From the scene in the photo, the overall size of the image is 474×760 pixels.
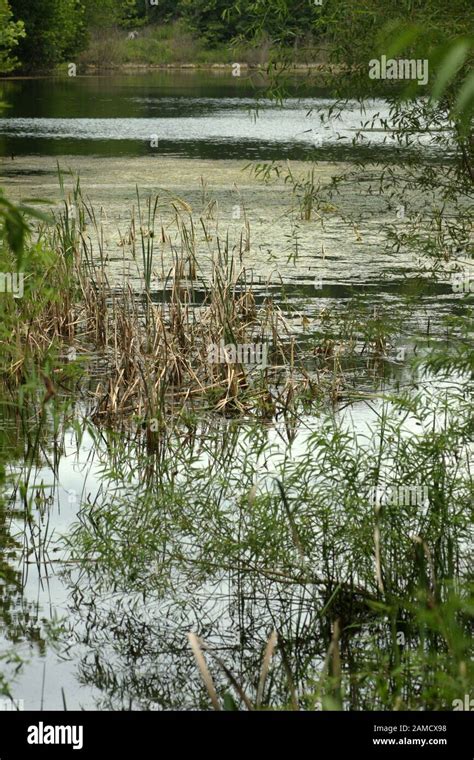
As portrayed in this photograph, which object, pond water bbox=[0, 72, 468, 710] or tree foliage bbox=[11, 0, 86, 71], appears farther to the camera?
tree foliage bbox=[11, 0, 86, 71]

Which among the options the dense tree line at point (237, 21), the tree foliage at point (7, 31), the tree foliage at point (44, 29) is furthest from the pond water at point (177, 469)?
the tree foliage at point (44, 29)

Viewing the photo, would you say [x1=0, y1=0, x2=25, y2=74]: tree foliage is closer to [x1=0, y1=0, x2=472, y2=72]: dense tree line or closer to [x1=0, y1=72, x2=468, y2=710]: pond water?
[x1=0, y1=0, x2=472, y2=72]: dense tree line

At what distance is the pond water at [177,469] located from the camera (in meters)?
3.34

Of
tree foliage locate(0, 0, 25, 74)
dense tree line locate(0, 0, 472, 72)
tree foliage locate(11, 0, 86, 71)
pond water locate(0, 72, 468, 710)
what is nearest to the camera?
pond water locate(0, 72, 468, 710)

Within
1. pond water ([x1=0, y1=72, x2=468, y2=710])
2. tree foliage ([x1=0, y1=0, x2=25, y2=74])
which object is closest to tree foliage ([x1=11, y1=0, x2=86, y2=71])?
tree foliage ([x1=0, y1=0, x2=25, y2=74])

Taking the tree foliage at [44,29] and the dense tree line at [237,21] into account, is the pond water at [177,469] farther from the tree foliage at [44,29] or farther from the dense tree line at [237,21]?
the tree foliage at [44,29]

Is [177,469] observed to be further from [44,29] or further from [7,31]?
[44,29]

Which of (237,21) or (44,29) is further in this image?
(237,21)

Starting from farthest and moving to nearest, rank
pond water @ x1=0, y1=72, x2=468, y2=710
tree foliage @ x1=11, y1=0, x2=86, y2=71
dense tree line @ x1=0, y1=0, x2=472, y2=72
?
tree foliage @ x1=11, y1=0, x2=86, y2=71 < dense tree line @ x1=0, y1=0, x2=472, y2=72 < pond water @ x1=0, y1=72, x2=468, y2=710

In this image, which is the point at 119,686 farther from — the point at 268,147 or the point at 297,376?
the point at 268,147

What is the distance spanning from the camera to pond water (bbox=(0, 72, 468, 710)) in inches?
131

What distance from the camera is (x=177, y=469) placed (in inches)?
190

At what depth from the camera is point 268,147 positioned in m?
17.3

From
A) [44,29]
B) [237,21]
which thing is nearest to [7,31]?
[44,29]
